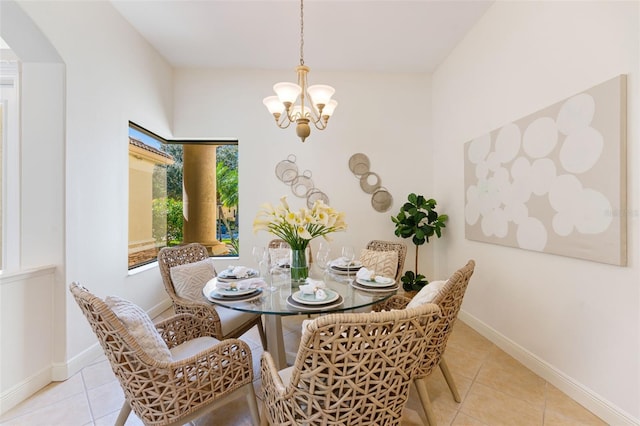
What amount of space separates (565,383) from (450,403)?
0.88 metres

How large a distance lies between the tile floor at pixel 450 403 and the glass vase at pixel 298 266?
805 mm

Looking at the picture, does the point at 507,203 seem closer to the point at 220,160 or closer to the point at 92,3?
the point at 220,160

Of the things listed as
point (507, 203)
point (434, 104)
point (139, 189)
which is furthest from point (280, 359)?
point (434, 104)

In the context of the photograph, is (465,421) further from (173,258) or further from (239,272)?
(173,258)

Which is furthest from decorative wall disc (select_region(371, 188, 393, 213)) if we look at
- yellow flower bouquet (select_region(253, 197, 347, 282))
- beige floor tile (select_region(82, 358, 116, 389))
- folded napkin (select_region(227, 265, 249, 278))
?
beige floor tile (select_region(82, 358, 116, 389))

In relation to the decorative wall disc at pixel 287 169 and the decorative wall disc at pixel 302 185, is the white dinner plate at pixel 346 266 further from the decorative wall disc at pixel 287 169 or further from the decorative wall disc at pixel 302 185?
the decorative wall disc at pixel 287 169

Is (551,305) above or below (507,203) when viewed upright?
below

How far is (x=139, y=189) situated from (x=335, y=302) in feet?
9.72

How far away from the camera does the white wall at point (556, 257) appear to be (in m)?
1.61

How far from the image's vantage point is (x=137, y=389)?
1.22 meters

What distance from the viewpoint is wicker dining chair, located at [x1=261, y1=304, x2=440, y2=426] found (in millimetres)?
896

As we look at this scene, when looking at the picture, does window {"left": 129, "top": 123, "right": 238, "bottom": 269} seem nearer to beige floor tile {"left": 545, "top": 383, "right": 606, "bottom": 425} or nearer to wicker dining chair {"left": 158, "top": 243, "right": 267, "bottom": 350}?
wicker dining chair {"left": 158, "top": 243, "right": 267, "bottom": 350}

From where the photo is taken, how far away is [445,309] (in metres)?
1.49

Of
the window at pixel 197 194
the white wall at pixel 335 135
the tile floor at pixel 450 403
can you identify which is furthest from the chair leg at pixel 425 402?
the window at pixel 197 194
